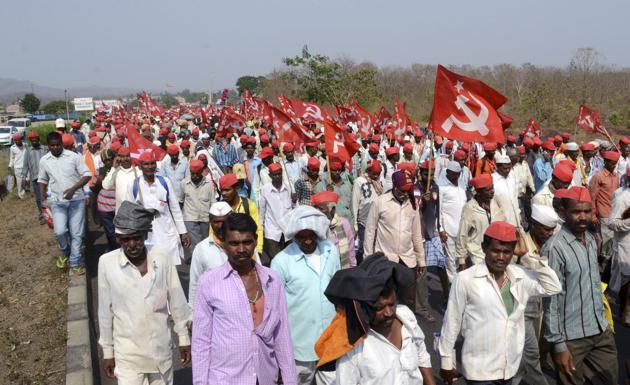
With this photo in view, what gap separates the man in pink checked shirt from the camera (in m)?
3.14

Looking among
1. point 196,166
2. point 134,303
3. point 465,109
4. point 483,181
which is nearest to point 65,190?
point 196,166

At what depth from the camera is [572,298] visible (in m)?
3.84

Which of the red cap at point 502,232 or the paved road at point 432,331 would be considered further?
the paved road at point 432,331

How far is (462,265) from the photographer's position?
5.81 metres

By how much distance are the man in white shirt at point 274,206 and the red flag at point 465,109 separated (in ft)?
6.83

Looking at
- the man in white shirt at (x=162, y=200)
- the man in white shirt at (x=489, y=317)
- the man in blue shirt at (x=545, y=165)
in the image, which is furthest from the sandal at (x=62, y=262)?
the man in blue shirt at (x=545, y=165)

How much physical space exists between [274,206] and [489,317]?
163 inches

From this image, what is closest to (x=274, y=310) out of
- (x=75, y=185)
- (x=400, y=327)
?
(x=400, y=327)

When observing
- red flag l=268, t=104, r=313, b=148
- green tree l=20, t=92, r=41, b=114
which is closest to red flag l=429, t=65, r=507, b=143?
red flag l=268, t=104, r=313, b=148

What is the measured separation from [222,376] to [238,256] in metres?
0.66

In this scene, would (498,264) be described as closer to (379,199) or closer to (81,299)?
(379,199)

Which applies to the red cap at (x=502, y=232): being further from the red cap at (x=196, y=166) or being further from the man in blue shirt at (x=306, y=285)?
the red cap at (x=196, y=166)

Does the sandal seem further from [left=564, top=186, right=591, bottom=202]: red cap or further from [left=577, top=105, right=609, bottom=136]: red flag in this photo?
[left=577, top=105, right=609, bottom=136]: red flag

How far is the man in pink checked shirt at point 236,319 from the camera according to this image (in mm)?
3143
